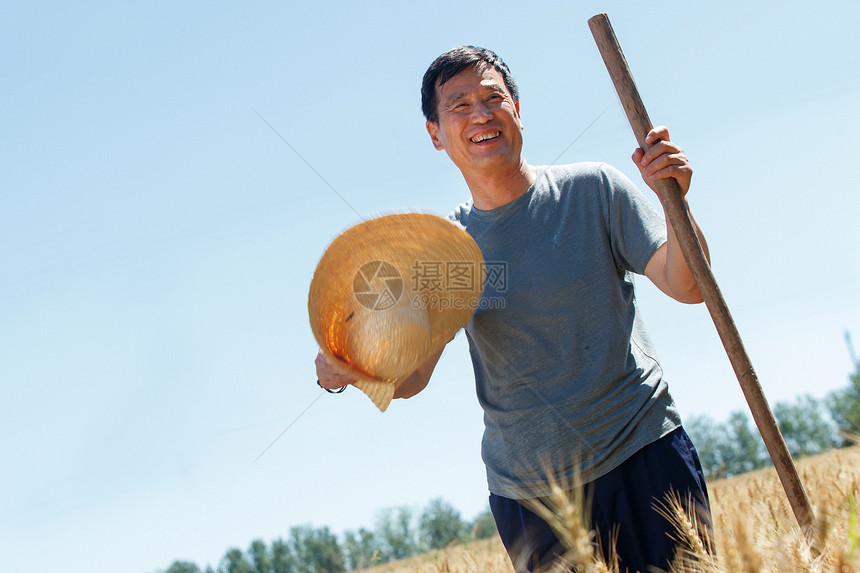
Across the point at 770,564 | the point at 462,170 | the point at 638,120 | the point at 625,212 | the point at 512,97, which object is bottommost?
the point at 770,564

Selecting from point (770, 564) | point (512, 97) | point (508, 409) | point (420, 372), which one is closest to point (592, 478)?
point (508, 409)

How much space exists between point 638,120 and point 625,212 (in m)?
0.34

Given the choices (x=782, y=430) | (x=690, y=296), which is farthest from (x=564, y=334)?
(x=782, y=430)

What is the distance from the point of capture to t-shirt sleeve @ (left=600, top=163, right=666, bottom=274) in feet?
7.71

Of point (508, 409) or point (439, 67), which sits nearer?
point (508, 409)

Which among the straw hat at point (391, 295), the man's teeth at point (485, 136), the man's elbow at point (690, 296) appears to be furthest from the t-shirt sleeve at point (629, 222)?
the straw hat at point (391, 295)

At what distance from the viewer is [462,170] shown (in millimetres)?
2711

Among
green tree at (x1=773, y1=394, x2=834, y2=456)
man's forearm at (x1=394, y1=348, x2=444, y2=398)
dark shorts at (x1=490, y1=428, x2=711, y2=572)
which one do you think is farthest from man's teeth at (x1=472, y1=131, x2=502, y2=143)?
green tree at (x1=773, y1=394, x2=834, y2=456)

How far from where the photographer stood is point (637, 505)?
2285mm

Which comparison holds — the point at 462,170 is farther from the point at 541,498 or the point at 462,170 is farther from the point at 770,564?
the point at 770,564

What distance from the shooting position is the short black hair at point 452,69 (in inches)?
105

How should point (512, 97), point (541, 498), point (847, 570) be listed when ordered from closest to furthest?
1. point (847, 570)
2. point (541, 498)
3. point (512, 97)

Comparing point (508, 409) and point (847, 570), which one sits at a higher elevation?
point (508, 409)

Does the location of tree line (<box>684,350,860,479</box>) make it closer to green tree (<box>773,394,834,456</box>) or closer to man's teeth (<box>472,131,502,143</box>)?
green tree (<box>773,394,834,456</box>)
